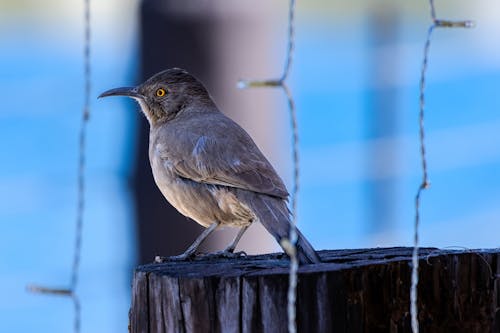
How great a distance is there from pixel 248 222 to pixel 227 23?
139 inches

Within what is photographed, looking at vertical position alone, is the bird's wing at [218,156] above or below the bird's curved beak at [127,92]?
below

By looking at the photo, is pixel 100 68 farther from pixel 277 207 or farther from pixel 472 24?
pixel 472 24

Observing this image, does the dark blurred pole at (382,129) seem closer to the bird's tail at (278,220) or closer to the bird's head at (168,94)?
the bird's head at (168,94)

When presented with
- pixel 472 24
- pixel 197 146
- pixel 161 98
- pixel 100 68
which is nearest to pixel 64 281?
pixel 100 68

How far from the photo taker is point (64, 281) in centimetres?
961

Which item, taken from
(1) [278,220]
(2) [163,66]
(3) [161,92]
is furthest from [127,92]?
(2) [163,66]

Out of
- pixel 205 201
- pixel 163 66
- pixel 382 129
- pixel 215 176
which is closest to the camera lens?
pixel 215 176

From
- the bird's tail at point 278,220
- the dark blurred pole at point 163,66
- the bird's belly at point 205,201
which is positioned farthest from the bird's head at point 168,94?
the dark blurred pole at point 163,66

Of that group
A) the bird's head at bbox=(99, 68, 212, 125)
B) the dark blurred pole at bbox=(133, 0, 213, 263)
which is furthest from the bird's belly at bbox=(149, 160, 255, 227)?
the dark blurred pole at bbox=(133, 0, 213, 263)

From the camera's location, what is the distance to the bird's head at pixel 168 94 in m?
6.21

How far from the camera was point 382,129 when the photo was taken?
13.4m

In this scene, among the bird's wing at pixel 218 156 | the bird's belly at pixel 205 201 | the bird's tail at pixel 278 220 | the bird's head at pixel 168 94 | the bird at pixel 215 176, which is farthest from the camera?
the bird's head at pixel 168 94

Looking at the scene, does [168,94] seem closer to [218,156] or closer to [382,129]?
[218,156]

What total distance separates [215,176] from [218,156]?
122mm
